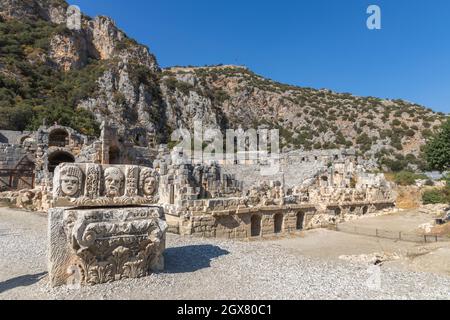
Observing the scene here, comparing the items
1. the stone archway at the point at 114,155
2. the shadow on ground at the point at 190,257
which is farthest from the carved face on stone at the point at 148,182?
the stone archway at the point at 114,155

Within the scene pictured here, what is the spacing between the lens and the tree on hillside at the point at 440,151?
874 inches

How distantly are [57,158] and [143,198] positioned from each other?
64.2 ft

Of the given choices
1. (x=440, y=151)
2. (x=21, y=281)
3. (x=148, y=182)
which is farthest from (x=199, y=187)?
(x=440, y=151)

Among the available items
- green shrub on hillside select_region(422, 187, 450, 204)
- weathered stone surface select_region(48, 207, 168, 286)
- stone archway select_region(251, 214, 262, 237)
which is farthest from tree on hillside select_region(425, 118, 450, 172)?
weathered stone surface select_region(48, 207, 168, 286)

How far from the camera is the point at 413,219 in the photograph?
18.8 metres

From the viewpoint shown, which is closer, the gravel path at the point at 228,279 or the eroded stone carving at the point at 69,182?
the gravel path at the point at 228,279

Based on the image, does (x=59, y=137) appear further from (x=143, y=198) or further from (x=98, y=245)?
(x=98, y=245)

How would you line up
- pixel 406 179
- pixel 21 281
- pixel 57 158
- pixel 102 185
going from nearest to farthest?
pixel 21 281 → pixel 102 185 → pixel 57 158 → pixel 406 179

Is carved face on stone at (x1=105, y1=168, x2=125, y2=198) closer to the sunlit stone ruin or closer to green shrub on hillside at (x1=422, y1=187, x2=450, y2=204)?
the sunlit stone ruin

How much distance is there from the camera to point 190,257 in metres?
7.13

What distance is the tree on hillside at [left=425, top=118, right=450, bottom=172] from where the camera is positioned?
22198 mm

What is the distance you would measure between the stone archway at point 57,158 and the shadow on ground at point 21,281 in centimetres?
1761

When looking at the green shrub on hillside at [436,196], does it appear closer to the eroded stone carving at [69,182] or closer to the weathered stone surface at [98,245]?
the weathered stone surface at [98,245]

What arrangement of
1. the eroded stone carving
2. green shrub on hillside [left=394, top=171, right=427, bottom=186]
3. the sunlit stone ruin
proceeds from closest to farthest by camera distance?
1. the sunlit stone ruin
2. the eroded stone carving
3. green shrub on hillside [left=394, top=171, right=427, bottom=186]
